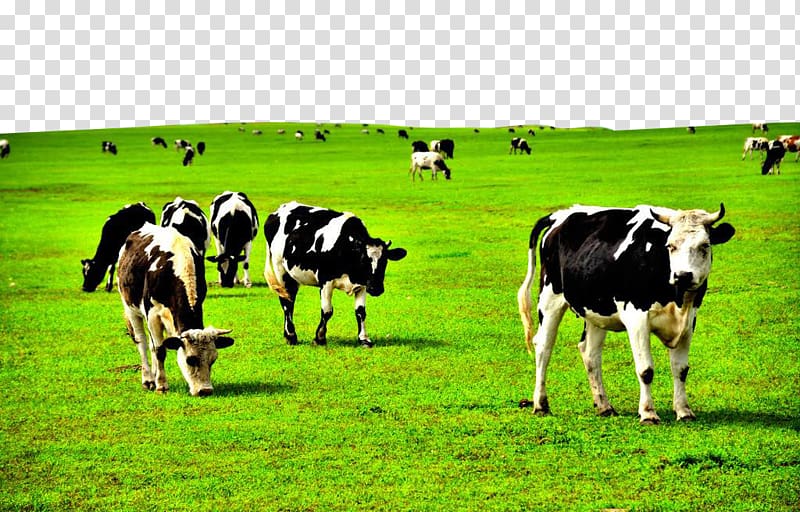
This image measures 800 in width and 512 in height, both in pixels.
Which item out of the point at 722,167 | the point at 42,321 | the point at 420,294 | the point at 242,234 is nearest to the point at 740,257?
the point at 420,294

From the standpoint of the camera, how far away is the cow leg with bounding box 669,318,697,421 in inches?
453

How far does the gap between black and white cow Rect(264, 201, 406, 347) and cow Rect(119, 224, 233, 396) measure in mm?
3236

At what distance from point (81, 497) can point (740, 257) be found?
69.0ft

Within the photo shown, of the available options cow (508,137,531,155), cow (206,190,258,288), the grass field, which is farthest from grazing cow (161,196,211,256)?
cow (508,137,531,155)

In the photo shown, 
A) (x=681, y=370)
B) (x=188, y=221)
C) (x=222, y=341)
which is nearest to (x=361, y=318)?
(x=222, y=341)

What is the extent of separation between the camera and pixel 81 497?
992 cm

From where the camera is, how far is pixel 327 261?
17484 millimetres

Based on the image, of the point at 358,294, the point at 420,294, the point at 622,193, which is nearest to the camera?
the point at 358,294

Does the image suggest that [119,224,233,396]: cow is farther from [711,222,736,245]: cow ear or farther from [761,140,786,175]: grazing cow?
[761,140,786,175]: grazing cow

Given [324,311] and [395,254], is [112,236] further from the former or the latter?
[395,254]

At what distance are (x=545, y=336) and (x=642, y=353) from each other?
56.6 inches

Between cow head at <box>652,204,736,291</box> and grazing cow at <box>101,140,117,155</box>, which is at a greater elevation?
cow head at <box>652,204,736,291</box>

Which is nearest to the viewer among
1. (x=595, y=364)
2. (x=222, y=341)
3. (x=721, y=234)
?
(x=721, y=234)

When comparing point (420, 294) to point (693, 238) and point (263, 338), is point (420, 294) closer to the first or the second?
point (263, 338)
